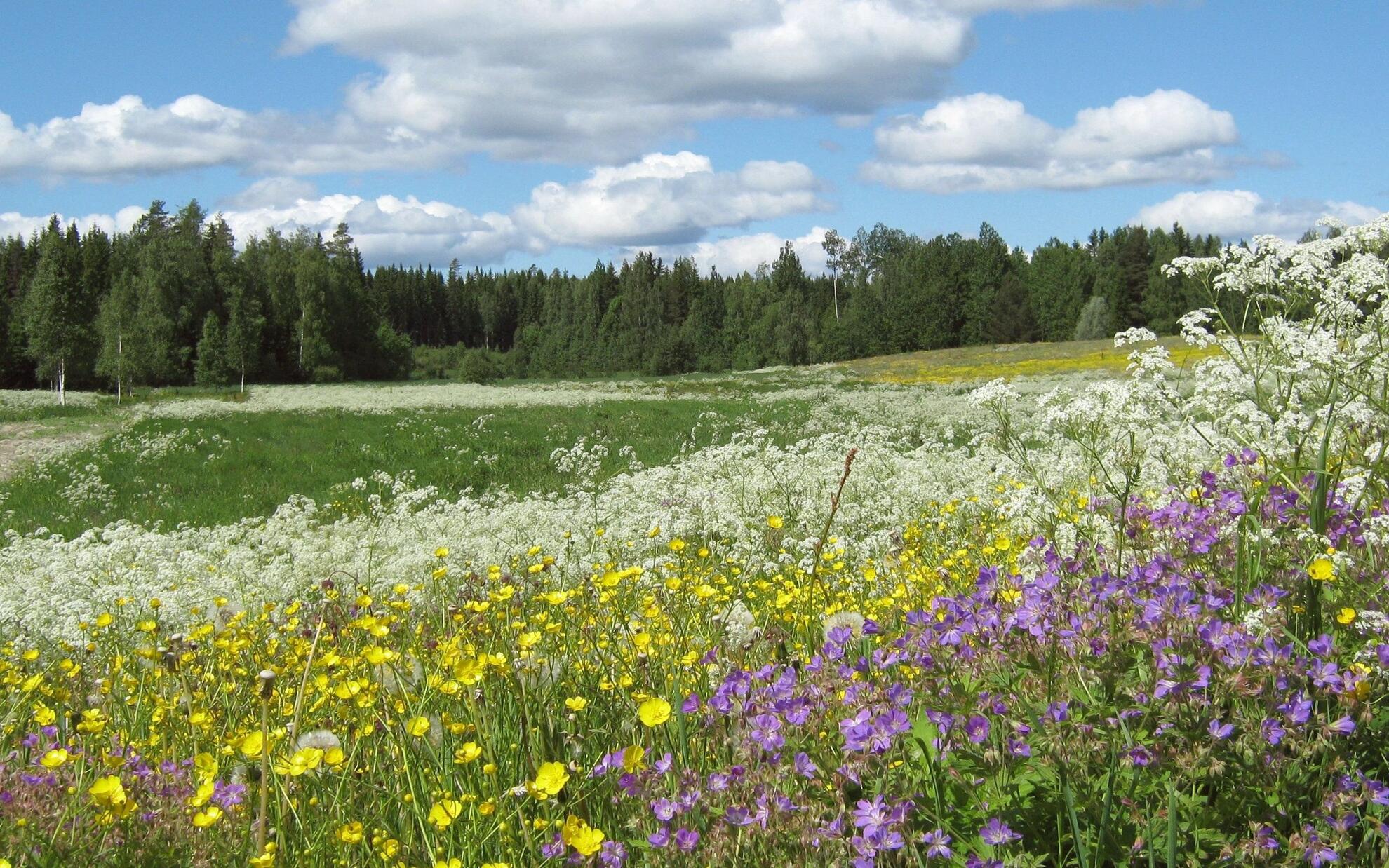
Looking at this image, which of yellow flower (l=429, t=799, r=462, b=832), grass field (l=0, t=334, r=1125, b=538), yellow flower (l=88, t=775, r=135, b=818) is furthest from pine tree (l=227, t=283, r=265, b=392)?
yellow flower (l=429, t=799, r=462, b=832)

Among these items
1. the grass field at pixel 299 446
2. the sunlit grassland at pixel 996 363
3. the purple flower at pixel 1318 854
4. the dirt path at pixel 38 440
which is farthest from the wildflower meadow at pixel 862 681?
the sunlit grassland at pixel 996 363

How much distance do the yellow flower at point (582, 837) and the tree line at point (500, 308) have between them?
53575 millimetres

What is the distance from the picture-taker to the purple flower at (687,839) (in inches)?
83.4

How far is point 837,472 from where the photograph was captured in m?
8.31

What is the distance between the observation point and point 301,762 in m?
2.54

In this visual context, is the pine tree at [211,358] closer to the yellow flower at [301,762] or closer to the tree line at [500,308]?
the tree line at [500,308]

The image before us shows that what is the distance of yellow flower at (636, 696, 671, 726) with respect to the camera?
230cm

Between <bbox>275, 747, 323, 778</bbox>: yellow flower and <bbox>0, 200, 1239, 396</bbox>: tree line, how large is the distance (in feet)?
173

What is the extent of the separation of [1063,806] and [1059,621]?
0.43 meters

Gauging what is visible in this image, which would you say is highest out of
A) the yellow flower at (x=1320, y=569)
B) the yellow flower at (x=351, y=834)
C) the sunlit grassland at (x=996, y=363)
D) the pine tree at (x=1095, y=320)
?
the pine tree at (x=1095, y=320)

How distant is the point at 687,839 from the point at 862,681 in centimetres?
66

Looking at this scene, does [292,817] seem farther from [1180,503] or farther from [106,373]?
[106,373]

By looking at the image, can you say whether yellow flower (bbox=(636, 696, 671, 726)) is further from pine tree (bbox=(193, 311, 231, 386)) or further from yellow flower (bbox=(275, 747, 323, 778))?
pine tree (bbox=(193, 311, 231, 386))

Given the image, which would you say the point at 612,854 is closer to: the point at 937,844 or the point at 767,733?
the point at 767,733
